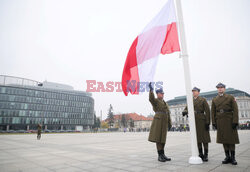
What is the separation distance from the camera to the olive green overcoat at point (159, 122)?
571 centimetres

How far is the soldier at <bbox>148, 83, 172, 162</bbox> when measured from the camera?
5680 mm

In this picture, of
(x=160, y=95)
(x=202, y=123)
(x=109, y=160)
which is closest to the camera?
(x=202, y=123)

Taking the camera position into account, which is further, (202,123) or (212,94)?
(212,94)

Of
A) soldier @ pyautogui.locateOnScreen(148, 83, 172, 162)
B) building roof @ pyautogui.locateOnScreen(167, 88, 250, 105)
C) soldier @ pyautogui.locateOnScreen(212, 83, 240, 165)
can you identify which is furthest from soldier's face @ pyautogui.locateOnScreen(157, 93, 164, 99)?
building roof @ pyautogui.locateOnScreen(167, 88, 250, 105)

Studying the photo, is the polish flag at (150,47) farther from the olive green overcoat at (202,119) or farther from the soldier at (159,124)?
the olive green overcoat at (202,119)

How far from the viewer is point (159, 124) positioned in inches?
230

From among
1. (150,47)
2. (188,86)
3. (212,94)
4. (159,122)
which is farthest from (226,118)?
(212,94)

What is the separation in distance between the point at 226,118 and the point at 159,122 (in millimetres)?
1960

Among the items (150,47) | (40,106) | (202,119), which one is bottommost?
(202,119)

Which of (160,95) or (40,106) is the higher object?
(40,106)

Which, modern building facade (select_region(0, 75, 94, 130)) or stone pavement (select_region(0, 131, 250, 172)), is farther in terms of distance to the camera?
modern building facade (select_region(0, 75, 94, 130))

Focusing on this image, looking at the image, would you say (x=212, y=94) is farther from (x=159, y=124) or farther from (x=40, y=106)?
(x=159, y=124)

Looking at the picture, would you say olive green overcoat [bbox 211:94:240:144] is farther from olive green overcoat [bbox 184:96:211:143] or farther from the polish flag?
the polish flag

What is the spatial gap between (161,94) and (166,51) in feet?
4.82
